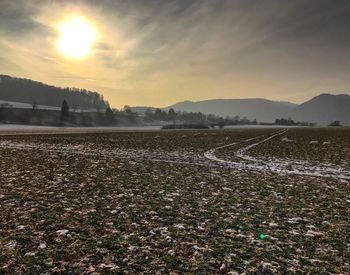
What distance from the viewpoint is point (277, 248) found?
8414 millimetres

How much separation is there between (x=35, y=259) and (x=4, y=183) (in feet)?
34.9

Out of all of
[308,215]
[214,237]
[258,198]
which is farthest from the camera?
[258,198]

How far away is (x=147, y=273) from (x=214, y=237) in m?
2.82

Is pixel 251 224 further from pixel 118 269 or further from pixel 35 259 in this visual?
pixel 35 259

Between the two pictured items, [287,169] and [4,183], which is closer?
[4,183]

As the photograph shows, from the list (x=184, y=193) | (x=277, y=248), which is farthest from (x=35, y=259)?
(x=184, y=193)

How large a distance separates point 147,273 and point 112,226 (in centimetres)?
339

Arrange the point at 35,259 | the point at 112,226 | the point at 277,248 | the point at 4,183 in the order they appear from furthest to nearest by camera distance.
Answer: the point at 4,183
the point at 112,226
the point at 277,248
the point at 35,259

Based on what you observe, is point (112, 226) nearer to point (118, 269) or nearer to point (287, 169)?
point (118, 269)

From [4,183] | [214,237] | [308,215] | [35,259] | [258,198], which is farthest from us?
[4,183]

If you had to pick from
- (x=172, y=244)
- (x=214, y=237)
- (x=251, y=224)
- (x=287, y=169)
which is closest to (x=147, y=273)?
(x=172, y=244)

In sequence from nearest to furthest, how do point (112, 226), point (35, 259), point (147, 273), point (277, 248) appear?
1. point (147, 273)
2. point (35, 259)
3. point (277, 248)
4. point (112, 226)

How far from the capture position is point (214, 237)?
9.12 metres

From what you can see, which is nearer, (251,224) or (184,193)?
(251,224)
